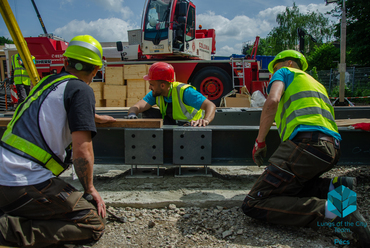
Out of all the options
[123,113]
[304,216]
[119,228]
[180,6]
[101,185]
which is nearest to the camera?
[304,216]

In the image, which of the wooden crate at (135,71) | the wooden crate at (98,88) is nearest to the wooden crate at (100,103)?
the wooden crate at (98,88)

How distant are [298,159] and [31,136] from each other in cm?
214

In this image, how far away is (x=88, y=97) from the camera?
2.01m

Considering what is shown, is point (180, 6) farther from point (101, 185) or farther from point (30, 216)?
point (30, 216)

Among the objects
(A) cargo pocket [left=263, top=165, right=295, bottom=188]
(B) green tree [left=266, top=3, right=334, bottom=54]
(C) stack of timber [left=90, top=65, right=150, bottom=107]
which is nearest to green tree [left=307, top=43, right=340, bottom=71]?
(B) green tree [left=266, top=3, right=334, bottom=54]

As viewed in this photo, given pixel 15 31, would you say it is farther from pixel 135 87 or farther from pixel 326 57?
pixel 326 57

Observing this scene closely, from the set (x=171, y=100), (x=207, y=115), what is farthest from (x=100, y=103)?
(x=207, y=115)

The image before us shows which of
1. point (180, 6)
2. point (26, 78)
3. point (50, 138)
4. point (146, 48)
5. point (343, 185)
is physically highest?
point (180, 6)

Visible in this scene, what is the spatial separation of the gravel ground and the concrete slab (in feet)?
0.23

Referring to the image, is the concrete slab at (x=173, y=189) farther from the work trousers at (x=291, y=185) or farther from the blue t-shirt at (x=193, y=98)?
the blue t-shirt at (x=193, y=98)

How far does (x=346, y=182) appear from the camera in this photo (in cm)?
225

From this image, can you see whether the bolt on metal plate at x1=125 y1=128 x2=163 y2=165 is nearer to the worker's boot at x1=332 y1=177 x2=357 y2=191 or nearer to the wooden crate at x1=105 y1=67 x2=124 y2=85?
the worker's boot at x1=332 y1=177 x2=357 y2=191

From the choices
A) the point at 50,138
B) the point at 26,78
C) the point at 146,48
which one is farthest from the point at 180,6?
the point at 50,138

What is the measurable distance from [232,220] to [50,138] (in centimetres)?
175
